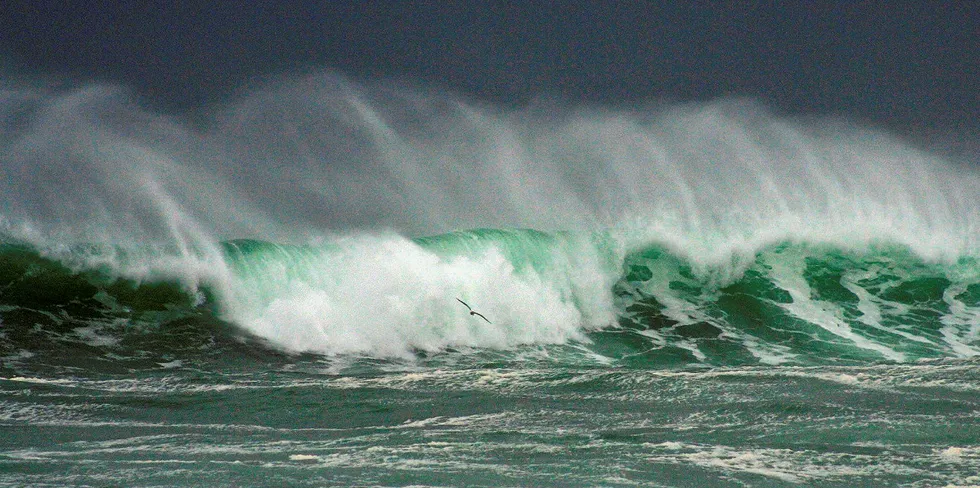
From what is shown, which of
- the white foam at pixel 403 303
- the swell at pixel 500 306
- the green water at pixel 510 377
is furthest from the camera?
the white foam at pixel 403 303

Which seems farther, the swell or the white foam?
the white foam

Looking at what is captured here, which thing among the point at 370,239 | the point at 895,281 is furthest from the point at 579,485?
the point at 895,281

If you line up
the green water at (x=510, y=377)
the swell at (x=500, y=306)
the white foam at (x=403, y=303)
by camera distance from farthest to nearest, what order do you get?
the white foam at (x=403, y=303)
the swell at (x=500, y=306)
the green water at (x=510, y=377)

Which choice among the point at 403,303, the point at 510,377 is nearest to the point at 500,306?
the point at 403,303

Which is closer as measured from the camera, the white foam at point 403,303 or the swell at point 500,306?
the swell at point 500,306

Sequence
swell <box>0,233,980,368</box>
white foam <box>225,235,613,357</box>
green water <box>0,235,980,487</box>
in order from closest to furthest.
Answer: green water <box>0,235,980,487</box>, swell <box>0,233,980,368</box>, white foam <box>225,235,613,357</box>

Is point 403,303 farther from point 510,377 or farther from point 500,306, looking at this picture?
point 510,377

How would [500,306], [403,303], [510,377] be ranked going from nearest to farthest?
[510,377]
[403,303]
[500,306]

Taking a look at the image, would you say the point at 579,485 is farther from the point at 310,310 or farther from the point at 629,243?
the point at 629,243

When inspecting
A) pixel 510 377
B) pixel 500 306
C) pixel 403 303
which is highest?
pixel 403 303

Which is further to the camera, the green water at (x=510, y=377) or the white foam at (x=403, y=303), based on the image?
the white foam at (x=403, y=303)

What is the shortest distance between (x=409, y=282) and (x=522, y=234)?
4235mm

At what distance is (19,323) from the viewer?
14859mm

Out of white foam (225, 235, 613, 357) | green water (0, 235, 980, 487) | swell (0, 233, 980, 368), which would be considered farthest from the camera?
white foam (225, 235, 613, 357)
